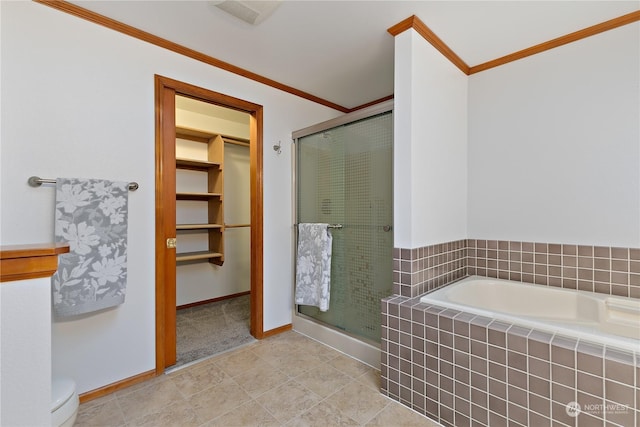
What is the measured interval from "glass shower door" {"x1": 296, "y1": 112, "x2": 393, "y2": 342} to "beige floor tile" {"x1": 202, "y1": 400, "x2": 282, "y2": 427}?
2.97 feet

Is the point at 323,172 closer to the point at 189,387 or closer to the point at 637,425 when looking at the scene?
the point at 189,387

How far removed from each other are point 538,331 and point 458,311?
35 centimetres

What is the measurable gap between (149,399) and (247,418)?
26.1 inches

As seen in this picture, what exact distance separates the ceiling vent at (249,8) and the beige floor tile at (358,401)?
240cm

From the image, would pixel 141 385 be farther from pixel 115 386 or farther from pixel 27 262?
pixel 27 262

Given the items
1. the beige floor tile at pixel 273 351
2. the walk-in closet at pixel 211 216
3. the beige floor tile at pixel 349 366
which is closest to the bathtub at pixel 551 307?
the beige floor tile at pixel 349 366

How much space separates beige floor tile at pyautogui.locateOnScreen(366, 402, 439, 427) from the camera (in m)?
1.51

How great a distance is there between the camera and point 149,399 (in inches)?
67.4

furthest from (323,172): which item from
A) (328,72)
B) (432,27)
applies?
(432,27)

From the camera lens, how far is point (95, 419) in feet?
5.07

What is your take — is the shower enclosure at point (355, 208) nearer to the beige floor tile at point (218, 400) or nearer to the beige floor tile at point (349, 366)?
the beige floor tile at point (349, 366)

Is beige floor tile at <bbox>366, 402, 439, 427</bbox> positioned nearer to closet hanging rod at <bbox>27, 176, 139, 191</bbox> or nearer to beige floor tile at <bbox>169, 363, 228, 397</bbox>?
beige floor tile at <bbox>169, 363, 228, 397</bbox>

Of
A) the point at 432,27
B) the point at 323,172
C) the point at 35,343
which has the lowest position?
the point at 35,343

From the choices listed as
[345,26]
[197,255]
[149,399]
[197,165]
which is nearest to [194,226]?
[197,255]
